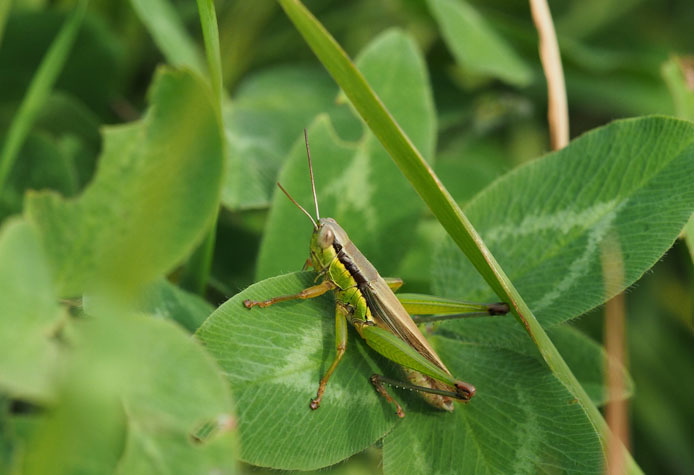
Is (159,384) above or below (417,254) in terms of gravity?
below

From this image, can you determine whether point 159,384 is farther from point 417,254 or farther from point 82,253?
point 417,254

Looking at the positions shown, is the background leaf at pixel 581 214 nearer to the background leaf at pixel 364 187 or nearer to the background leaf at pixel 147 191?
the background leaf at pixel 364 187

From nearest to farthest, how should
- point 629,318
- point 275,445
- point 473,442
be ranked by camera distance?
point 275,445, point 473,442, point 629,318

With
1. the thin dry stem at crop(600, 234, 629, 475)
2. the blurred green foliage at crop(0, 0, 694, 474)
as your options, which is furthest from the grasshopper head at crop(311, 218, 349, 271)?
the thin dry stem at crop(600, 234, 629, 475)

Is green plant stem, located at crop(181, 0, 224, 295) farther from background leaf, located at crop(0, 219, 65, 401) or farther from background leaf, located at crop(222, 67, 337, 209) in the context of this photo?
background leaf, located at crop(0, 219, 65, 401)

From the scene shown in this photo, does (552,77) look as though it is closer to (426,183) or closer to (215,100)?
(426,183)

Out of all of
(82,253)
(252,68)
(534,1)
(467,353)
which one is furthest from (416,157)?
(252,68)

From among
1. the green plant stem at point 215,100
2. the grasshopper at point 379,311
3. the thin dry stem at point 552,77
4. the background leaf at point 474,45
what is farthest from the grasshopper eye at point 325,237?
the background leaf at point 474,45

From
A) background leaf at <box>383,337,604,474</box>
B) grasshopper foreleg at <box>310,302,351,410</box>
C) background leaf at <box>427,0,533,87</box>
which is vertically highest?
background leaf at <box>427,0,533,87</box>
